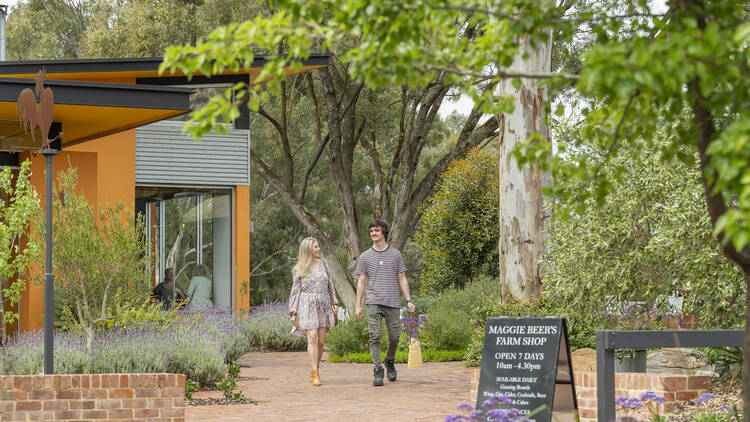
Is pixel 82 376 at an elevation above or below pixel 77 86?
below

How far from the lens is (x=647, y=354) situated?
9477 mm

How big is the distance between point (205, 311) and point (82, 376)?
10007mm

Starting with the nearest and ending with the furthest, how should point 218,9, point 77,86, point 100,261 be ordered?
point 100,261 → point 77,86 → point 218,9

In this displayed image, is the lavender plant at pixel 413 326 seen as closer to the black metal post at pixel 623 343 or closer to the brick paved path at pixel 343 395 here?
the brick paved path at pixel 343 395

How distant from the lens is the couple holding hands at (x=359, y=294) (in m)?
11.2

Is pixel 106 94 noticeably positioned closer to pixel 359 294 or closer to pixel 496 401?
pixel 359 294

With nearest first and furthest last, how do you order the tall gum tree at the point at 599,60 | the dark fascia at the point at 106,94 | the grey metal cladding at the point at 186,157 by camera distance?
1. the tall gum tree at the point at 599,60
2. the dark fascia at the point at 106,94
3. the grey metal cladding at the point at 186,157

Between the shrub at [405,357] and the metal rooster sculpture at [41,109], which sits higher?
the metal rooster sculpture at [41,109]

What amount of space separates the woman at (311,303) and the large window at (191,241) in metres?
6.80

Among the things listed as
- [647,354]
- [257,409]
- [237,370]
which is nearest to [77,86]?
[237,370]

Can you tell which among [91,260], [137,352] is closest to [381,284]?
[137,352]

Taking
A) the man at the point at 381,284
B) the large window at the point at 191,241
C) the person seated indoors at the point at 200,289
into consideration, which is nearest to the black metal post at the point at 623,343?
the man at the point at 381,284

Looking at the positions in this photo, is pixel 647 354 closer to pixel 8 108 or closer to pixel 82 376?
pixel 82 376

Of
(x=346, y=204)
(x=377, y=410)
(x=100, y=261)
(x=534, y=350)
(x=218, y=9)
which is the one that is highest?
(x=218, y=9)
